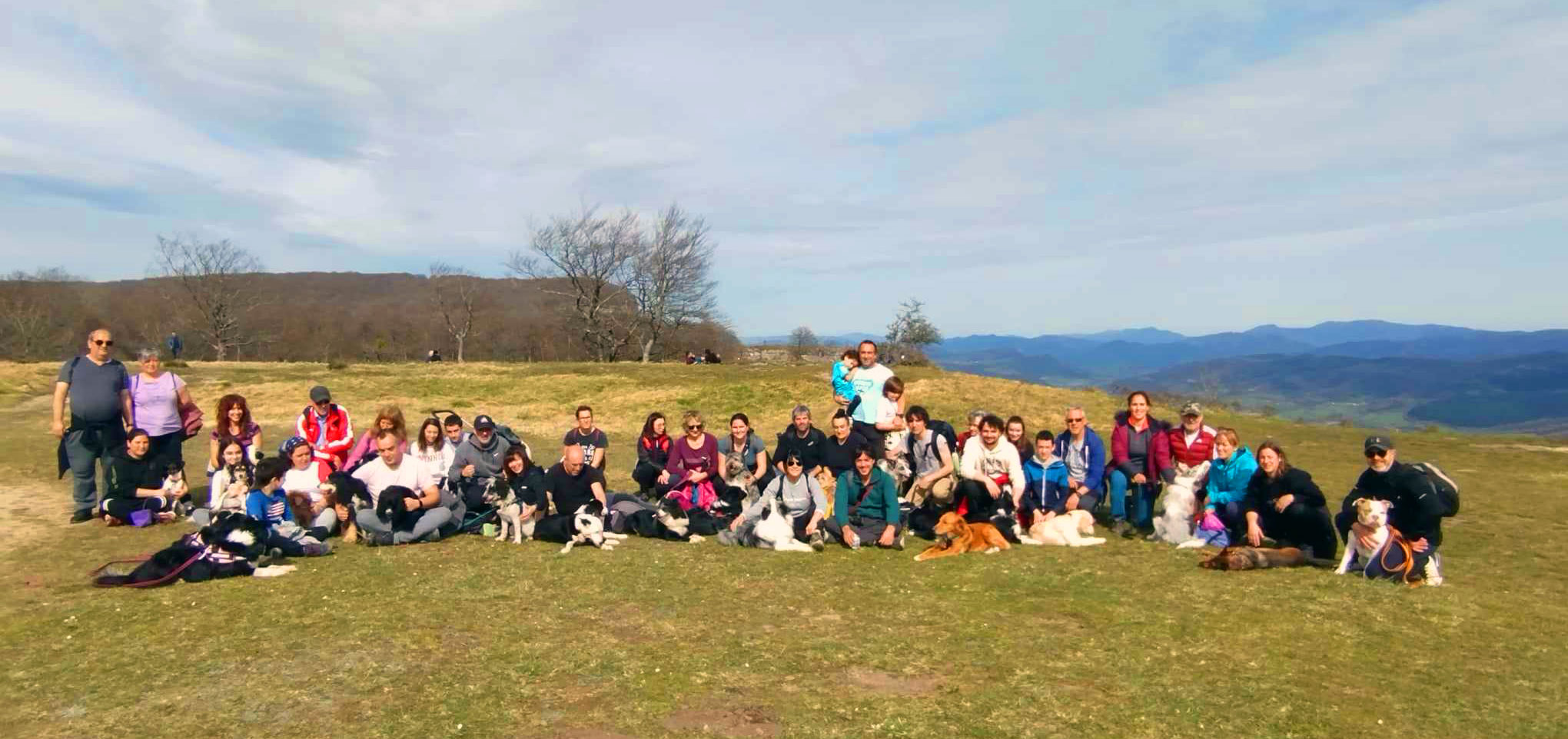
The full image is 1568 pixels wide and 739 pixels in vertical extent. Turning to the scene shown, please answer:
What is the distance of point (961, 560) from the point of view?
785 cm

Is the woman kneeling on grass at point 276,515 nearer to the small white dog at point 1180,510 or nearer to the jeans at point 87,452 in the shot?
the jeans at point 87,452

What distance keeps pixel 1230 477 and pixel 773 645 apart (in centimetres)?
534

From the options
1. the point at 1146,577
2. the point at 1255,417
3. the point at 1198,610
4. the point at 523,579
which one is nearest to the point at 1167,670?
the point at 1198,610

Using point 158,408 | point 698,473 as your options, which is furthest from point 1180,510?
point 158,408

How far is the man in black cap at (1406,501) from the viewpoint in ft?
22.5

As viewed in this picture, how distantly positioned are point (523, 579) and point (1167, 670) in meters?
4.91

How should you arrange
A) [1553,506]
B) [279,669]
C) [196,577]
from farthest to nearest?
[1553,506] < [196,577] < [279,669]

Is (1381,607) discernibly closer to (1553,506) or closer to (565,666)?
(565,666)

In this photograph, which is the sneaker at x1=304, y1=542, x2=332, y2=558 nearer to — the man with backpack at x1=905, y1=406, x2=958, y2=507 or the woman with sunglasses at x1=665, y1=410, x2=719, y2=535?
the woman with sunglasses at x1=665, y1=410, x2=719, y2=535

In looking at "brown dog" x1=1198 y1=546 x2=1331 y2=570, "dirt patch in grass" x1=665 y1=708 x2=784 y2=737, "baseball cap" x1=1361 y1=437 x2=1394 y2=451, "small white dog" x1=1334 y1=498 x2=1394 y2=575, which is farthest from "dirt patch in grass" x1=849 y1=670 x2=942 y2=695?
"baseball cap" x1=1361 y1=437 x2=1394 y2=451

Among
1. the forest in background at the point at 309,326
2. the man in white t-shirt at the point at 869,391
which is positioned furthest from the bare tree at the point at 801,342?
the man in white t-shirt at the point at 869,391

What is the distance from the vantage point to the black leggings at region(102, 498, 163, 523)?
897 centimetres

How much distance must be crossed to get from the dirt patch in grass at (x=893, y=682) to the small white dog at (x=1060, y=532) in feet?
13.2

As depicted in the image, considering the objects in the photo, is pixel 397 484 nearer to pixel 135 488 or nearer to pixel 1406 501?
pixel 135 488
